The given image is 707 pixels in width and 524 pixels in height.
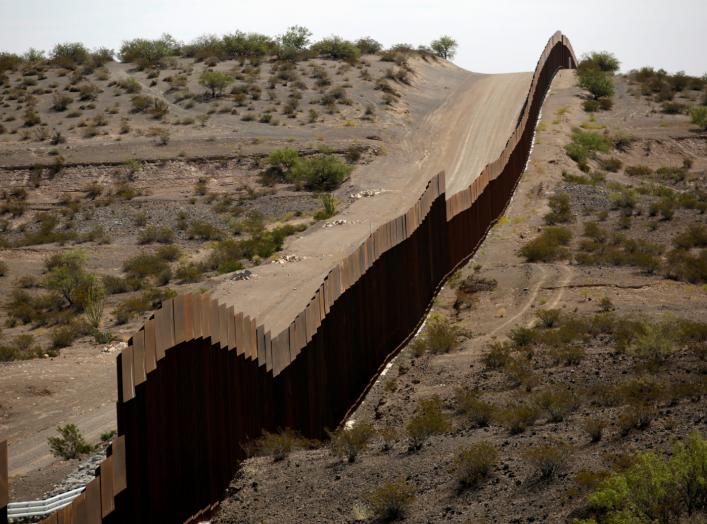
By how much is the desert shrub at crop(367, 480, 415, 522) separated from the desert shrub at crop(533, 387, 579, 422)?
3346mm

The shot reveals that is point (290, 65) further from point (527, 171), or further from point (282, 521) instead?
point (282, 521)

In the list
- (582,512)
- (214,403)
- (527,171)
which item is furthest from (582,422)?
(527,171)

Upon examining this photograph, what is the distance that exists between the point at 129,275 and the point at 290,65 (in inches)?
1425

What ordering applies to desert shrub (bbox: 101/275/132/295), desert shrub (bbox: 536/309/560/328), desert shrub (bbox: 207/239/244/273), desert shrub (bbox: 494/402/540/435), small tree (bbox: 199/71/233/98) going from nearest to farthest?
desert shrub (bbox: 494/402/540/435) → desert shrub (bbox: 536/309/560/328) → desert shrub (bbox: 207/239/244/273) → desert shrub (bbox: 101/275/132/295) → small tree (bbox: 199/71/233/98)

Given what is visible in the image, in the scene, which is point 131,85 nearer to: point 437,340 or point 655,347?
point 437,340

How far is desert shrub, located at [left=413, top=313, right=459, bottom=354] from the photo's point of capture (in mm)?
22172

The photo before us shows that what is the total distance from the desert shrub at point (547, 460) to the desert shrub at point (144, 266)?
27.1 meters

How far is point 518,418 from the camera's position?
1351 centimetres

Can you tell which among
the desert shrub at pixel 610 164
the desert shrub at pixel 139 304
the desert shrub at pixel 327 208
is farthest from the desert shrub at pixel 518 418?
the desert shrub at pixel 610 164

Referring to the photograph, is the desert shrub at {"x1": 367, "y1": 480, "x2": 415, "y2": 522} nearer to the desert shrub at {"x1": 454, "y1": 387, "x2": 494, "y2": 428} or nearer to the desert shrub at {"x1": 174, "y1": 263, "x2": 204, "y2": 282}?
the desert shrub at {"x1": 454, "y1": 387, "x2": 494, "y2": 428}

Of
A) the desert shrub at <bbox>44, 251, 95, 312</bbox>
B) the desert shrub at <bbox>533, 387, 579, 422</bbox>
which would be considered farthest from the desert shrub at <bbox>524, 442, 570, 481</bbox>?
the desert shrub at <bbox>44, 251, 95, 312</bbox>

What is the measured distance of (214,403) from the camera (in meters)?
12.9

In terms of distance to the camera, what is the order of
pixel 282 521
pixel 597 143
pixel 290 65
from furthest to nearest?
pixel 290 65 → pixel 597 143 → pixel 282 521

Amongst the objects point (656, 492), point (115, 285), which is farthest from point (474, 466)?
point (115, 285)
